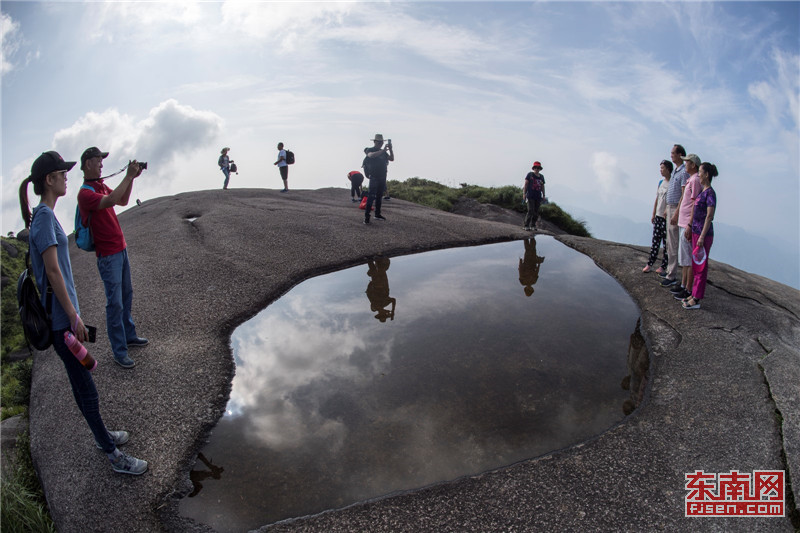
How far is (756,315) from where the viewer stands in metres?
7.20

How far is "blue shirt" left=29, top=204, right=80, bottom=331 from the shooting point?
353 centimetres

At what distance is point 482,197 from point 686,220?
1511 cm

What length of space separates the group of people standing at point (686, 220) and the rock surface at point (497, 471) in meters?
0.38

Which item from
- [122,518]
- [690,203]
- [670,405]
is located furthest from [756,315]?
[122,518]

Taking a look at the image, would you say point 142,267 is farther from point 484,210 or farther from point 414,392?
point 484,210

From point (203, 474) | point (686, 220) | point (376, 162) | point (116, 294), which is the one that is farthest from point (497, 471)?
point (376, 162)

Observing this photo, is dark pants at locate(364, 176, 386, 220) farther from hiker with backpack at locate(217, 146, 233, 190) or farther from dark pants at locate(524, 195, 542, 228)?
hiker with backpack at locate(217, 146, 233, 190)

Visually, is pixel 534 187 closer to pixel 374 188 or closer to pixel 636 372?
pixel 374 188

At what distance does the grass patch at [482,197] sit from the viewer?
1950 centimetres

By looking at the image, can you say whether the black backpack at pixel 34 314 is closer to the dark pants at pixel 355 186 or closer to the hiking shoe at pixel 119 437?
the hiking shoe at pixel 119 437

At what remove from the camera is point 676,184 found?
8094 millimetres

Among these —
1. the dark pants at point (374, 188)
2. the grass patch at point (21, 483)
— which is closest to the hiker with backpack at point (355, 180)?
the dark pants at point (374, 188)

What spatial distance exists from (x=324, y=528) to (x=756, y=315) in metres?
7.30

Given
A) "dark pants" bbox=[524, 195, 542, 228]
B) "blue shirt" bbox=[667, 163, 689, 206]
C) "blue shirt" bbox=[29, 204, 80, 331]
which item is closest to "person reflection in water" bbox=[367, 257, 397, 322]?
"blue shirt" bbox=[29, 204, 80, 331]
